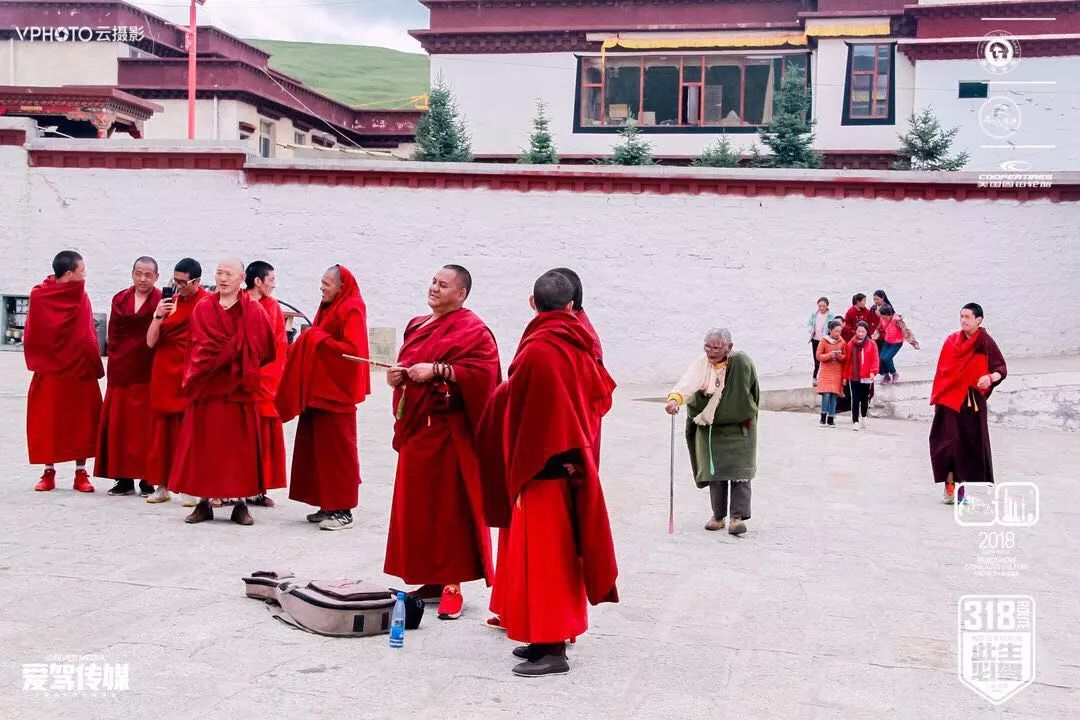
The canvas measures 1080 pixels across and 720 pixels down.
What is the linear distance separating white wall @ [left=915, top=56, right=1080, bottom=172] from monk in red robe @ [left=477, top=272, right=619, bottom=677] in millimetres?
21966

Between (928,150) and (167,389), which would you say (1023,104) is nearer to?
(928,150)

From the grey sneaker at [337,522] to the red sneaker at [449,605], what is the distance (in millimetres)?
1938

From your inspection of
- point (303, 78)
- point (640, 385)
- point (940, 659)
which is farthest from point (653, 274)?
point (303, 78)

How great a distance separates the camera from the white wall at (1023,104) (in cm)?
2412

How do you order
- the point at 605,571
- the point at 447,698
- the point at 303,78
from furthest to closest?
the point at 303,78, the point at 605,571, the point at 447,698

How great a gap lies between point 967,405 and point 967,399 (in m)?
0.05

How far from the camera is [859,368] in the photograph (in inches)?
538

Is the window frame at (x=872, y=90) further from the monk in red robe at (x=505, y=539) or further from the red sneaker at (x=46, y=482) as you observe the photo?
the monk in red robe at (x=505, y=539)

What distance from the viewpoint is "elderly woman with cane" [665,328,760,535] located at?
25.2ft

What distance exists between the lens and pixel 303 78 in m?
60.3

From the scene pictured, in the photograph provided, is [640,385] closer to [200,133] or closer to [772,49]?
Answer: [772,49]

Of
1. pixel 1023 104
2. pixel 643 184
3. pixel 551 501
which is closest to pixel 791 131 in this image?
pixel 1023 104

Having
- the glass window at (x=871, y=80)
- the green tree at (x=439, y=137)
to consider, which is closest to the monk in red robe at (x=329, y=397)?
the green tree at (x=439, y=137)

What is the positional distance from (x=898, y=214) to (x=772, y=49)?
9979 mm
